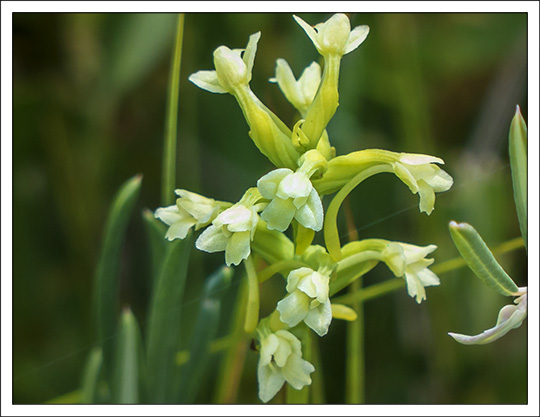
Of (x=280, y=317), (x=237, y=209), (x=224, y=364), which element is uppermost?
(x=237, y=209)

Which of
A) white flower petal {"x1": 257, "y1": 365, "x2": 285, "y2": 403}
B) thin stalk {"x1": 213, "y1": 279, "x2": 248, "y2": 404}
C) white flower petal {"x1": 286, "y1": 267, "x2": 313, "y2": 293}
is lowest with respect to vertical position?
thin stalk {"x1": 213, "y1": 279, "x2": 248, "y2": 404}

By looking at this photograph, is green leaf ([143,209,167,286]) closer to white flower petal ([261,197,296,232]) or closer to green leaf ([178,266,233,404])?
green leaf ([178,266,233,404])

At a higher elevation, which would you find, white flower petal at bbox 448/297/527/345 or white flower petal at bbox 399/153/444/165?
white flower petal at bbox 399/153/444/165

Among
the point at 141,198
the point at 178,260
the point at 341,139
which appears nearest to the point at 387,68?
the point at 341,139

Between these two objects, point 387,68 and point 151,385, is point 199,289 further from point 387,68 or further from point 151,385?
point 387,68

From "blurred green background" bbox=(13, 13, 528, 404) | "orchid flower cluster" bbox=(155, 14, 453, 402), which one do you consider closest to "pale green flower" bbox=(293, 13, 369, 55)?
"orchid flower cluster" bbox=(155, 14, 453, 402)

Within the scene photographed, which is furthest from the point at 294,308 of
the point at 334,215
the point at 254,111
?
the point at 254,111
